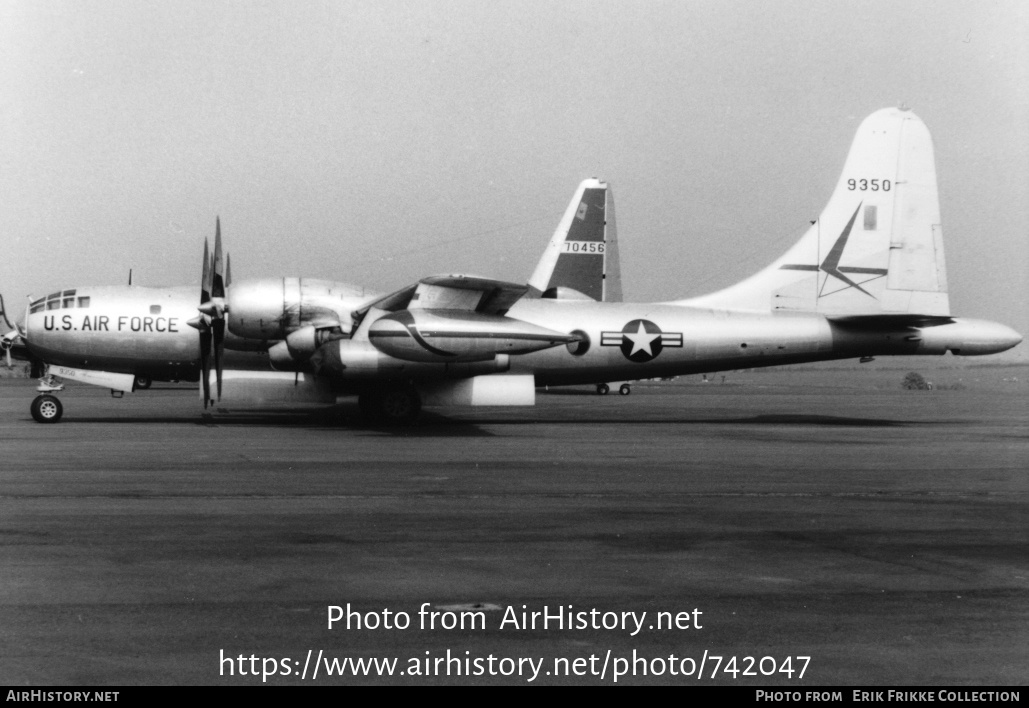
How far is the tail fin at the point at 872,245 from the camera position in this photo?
92.8 feet

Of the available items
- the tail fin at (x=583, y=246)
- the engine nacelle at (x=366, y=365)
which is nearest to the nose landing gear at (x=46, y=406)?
the engine nacelle at (x=366, y=365)

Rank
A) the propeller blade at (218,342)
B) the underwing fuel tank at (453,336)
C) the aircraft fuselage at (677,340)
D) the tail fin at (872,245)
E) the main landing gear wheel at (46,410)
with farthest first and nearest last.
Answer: the tail fin at (872,245) → the aircraft fuselage at (677,340) → the main landing gear wheel at (46,410) → the propeller blade at (218,342) → the underwing fuel tank at (453,336)

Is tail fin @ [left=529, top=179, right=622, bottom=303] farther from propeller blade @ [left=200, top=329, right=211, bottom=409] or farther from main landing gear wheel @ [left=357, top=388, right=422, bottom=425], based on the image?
propeller blade @ [left=200, top=329, right=211, bottom=409]

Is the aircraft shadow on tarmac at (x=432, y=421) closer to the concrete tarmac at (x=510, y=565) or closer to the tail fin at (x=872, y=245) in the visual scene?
the tail fin at (x=872, y=245)

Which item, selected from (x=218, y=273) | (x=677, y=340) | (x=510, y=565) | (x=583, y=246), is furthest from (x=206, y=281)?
(x=510, y=565)

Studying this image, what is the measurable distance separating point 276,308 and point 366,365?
2779 millimetres

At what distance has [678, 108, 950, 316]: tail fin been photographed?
92.8ft

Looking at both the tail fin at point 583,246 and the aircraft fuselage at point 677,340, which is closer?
the aircraft fuselage at point 677,340

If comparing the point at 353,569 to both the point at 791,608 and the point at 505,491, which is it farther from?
→ the point at 505,491

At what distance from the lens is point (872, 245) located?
28719 millimetres

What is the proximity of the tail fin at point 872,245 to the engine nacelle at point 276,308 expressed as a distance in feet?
34.3

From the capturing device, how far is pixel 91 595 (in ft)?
25.4

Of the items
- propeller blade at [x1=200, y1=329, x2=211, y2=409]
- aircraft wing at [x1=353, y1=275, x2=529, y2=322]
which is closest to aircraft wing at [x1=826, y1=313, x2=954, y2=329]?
aircraft wing at [x1=353, y1=275, x2=529, y2=322]

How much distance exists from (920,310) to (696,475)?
1483 centimetres
